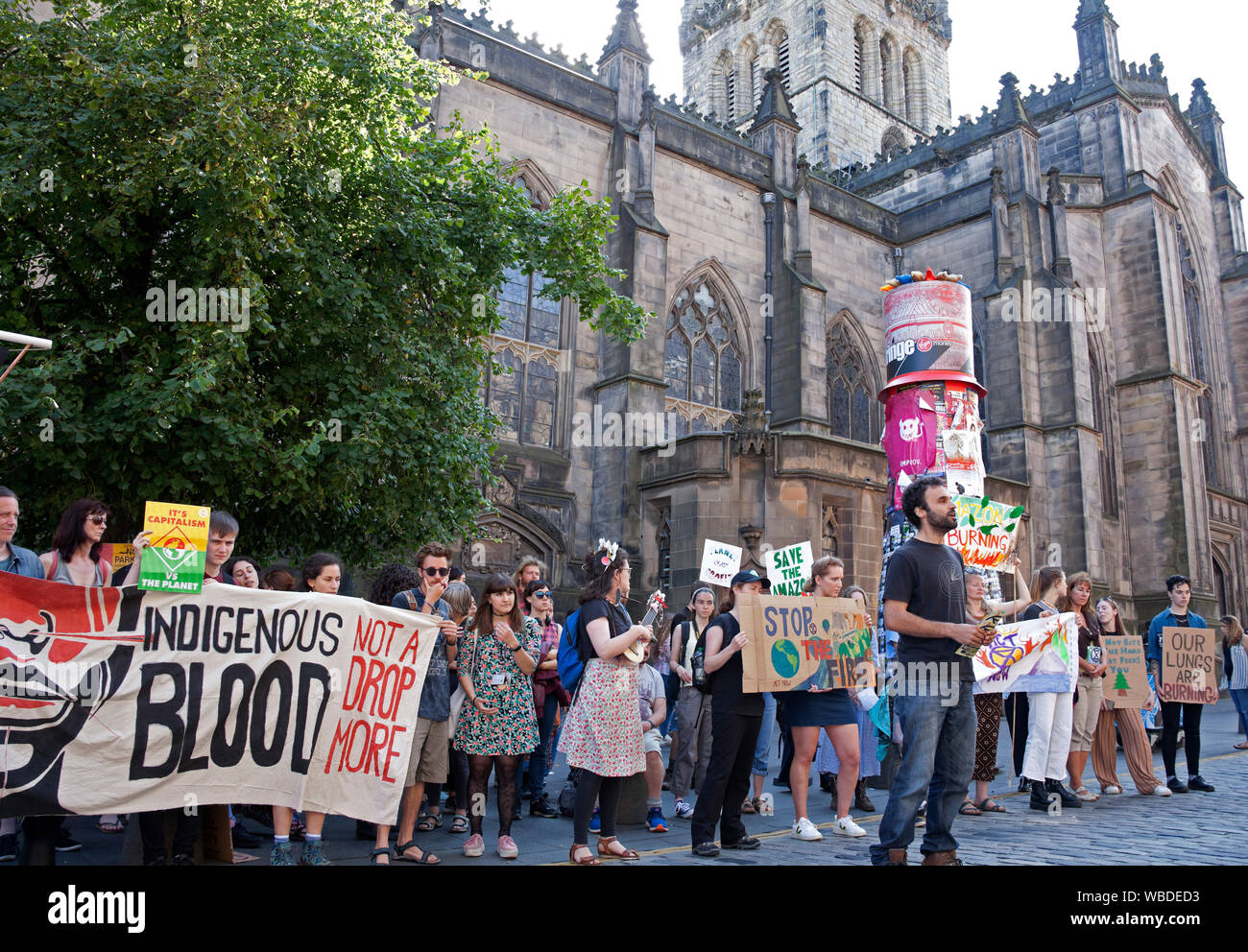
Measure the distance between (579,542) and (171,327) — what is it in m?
11.4

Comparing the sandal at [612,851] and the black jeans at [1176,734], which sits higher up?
the black jeans at [1176,734]

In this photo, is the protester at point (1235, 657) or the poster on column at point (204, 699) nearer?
the poster on column at point (204, 699)

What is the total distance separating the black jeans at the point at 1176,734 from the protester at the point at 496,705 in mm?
6335

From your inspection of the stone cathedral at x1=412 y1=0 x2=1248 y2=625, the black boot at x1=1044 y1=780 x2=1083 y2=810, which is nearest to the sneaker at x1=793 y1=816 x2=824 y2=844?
the black boot at x1=1044 y1=780 x2=1083 y2=810

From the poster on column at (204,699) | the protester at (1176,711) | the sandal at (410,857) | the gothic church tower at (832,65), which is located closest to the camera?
the poster on column at (204,699)

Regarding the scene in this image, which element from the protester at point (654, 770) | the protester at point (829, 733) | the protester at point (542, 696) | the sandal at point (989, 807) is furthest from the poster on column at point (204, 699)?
the sandal at point (989, 807)

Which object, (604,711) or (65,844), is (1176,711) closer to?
(604,711)

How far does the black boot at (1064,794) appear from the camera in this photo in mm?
7473

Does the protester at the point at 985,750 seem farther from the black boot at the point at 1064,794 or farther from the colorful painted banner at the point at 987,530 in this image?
the colorful painted banner at the point at 987,530

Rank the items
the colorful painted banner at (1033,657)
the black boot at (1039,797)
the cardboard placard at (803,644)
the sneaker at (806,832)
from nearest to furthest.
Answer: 1. the cardboard placard at (803,644)
2. the sneaker at (806,832)
3. the colorful painted banner at (1033,657)
4. the black boot at (1039,797)

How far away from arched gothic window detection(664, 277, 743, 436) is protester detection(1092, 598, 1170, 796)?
530 inches

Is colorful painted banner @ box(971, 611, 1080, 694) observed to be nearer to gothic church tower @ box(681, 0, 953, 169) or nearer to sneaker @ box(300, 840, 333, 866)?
sneaker @ box(300, 840, 333, 866)

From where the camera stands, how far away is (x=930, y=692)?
14.8 feet
